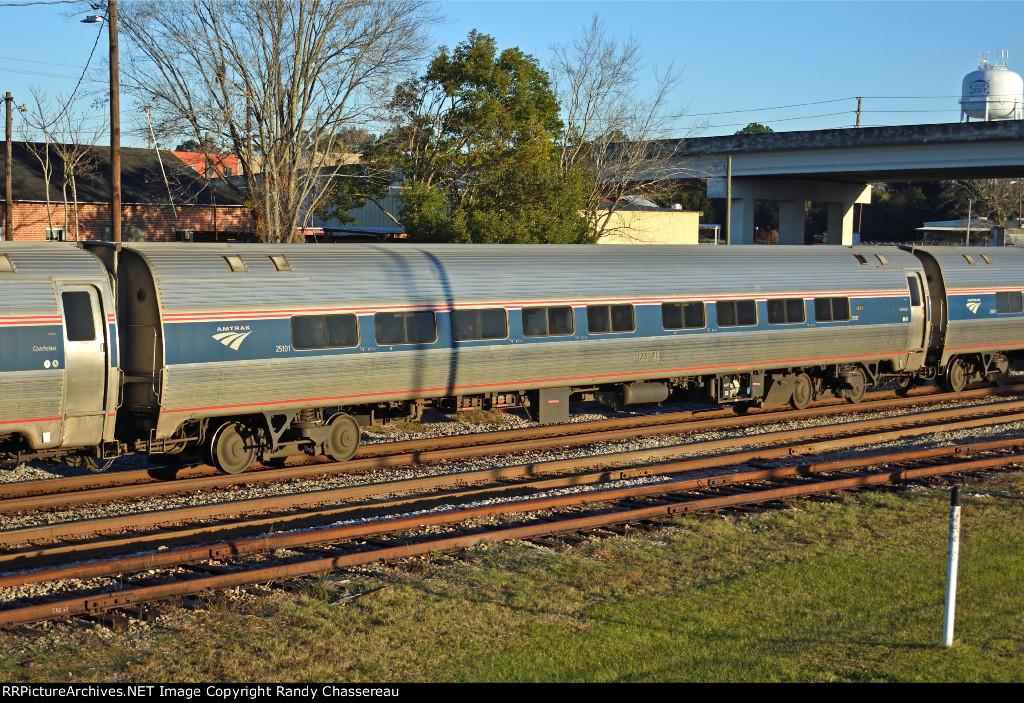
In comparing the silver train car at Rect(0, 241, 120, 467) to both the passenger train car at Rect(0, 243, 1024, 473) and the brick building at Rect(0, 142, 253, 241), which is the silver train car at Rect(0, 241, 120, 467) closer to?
the passenger train car at Rect(0, 243, 1024, 473)

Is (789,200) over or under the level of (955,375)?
over

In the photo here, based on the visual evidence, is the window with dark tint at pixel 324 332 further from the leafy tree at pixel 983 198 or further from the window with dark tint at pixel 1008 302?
the leafy tree at pixel 983 198

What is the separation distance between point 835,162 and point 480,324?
38434mm

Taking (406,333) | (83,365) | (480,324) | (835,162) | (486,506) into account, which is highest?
(835,162)

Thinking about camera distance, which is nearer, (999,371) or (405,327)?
(405,327)

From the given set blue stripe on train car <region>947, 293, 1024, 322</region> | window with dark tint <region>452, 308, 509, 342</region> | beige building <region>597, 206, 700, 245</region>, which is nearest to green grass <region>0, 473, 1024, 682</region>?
window with dark tint <region>452, 308, 509, 342</region>

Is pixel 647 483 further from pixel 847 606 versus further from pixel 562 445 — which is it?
pixel 847 606

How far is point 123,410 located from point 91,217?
38.3m

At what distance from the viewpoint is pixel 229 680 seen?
837 centimetres

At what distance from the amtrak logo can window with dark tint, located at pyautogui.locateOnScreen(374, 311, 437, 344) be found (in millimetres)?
2285

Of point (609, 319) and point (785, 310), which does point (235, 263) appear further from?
point (785, 310)

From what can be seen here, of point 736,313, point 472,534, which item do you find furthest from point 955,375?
point 472,534

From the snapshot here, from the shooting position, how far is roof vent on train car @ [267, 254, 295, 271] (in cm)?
1670

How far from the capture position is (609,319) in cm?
2027
